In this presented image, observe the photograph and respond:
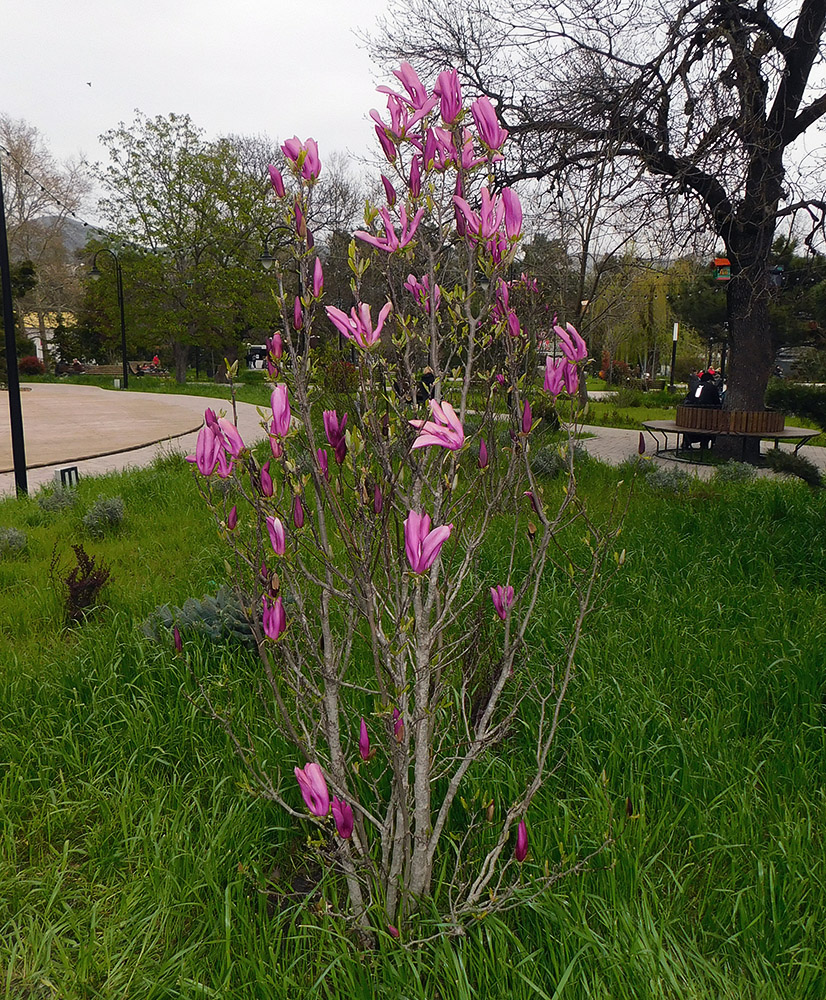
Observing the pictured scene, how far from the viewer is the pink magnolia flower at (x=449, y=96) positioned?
1603 mm

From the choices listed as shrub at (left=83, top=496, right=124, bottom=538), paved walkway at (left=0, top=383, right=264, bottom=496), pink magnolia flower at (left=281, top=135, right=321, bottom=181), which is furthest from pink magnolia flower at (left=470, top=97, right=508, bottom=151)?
shrub at (left=83, top=496, right=124, bottom=538)

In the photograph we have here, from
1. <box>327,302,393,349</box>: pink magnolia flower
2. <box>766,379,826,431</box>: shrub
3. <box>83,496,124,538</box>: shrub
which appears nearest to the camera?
<box>327,302,393,349</box>: pink magnolia flower

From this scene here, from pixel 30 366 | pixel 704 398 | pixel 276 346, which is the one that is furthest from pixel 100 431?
pixel 30 366

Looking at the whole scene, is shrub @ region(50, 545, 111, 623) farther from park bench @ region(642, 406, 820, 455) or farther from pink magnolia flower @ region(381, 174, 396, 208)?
park bench @ region(642, 406, 820, 455)

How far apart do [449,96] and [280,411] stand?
0.80 metres

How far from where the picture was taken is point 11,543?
5332 mm

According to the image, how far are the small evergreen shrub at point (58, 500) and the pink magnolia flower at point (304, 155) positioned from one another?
5737 mm

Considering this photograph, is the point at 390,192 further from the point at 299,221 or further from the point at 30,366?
the point at 30,366

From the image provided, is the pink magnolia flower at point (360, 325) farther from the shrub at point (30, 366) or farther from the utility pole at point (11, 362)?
the shrub at point (30, 366)

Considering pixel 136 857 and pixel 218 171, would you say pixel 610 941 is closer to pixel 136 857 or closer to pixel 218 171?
pixel 136 857

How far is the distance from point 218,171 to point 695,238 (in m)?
23.1

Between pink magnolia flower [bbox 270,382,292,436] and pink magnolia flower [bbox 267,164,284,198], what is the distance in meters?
0.46

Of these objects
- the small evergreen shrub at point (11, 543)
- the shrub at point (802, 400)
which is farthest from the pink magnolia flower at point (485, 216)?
the small evergreen shrub at point (11, 543)

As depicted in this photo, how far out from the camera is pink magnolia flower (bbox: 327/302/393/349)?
143 centimetres
